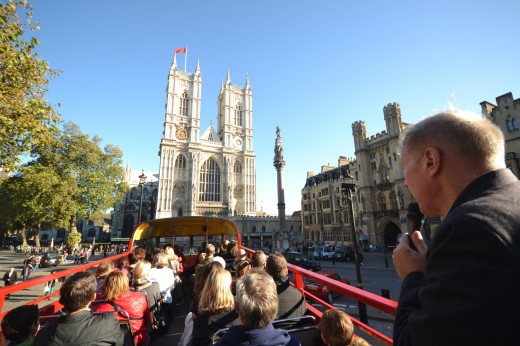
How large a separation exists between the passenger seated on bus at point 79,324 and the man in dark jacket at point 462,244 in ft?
8.82

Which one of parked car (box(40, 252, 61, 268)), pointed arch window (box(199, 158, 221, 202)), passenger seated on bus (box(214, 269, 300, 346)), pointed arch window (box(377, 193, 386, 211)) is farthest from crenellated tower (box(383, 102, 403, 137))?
parked car (box(40, 252, 61, 268))

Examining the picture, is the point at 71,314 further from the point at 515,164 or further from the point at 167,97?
the point at 167,97

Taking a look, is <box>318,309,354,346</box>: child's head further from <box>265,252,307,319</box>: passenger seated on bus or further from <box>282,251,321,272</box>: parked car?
<box>282,251,321,272</box>: parked car

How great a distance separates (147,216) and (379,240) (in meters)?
51.9

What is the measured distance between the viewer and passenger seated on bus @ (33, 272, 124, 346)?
89.4 inches

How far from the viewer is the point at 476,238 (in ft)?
2.57

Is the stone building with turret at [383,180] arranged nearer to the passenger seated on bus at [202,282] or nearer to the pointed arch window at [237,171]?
the passenger seated on bus at [202,282]

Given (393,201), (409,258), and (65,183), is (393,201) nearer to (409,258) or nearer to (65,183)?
(409,258)

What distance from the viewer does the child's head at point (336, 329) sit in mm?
2316

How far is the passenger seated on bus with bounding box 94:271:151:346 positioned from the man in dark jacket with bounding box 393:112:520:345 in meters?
3.51

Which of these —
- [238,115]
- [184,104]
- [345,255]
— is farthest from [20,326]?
[238,115]

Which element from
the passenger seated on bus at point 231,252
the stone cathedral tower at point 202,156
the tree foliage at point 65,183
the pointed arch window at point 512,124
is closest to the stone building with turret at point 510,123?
the pointed arch window at point 512,124

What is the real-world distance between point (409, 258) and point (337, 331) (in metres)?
1.56

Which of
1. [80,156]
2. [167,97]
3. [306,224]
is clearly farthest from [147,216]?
[306,224]
